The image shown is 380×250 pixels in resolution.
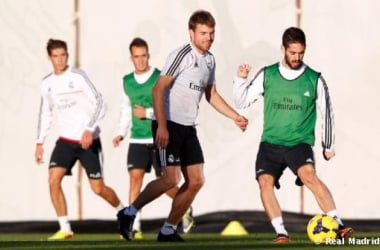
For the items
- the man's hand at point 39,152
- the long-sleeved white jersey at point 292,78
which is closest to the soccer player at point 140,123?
the man's hand at point 39,152

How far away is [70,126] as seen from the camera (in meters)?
18.2

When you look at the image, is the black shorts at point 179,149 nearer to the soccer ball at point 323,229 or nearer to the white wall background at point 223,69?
the soccer ball at point 323,229

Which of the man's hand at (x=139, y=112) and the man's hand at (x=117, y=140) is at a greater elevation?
the man's hand at (x=139, y=112)

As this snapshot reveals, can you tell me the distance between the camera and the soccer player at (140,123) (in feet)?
62.0

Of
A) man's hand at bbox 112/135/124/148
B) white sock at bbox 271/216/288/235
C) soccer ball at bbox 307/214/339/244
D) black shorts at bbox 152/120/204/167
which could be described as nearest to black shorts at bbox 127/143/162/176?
man's hand at bbox 112/135/124/148

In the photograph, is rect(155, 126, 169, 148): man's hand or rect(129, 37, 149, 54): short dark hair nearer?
rect(155, 126, 169, 148): man's hand

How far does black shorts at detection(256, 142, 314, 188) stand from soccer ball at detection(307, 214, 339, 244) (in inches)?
28.1

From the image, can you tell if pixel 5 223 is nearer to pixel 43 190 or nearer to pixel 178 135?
pixel 43 190

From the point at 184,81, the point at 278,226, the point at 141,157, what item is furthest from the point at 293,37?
the point at 141,157

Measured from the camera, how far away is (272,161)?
15.1m

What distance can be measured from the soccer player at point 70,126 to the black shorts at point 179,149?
336 centimetres

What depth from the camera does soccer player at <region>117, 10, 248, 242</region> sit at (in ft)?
47.3

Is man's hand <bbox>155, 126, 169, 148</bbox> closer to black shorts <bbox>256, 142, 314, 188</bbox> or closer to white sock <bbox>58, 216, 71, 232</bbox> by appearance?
black shorts <bbox>256, 142, 314, 188</bbox>

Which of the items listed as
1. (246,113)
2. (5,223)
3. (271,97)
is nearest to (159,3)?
(246,113)
